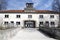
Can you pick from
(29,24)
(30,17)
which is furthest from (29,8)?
(29,24)

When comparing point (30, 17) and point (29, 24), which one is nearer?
point (30, 17)

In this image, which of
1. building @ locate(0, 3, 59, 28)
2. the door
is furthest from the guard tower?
the door

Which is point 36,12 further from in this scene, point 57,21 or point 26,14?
point 57,21

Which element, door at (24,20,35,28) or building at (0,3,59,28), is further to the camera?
door at (24,20,35,28)

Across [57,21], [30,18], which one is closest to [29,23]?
[30,18]

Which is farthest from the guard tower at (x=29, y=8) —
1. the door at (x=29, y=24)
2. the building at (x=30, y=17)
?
→ the door at (x=29, y=24)

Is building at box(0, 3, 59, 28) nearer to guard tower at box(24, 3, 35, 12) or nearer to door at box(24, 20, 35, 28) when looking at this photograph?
guard tower at box(24, 3, 35, 12)

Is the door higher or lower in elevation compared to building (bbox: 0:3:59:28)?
lower

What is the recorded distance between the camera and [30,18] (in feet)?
222

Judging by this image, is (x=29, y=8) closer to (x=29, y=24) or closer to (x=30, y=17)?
(x=30, y=17)

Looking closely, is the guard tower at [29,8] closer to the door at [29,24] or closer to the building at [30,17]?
the building at [30,17]

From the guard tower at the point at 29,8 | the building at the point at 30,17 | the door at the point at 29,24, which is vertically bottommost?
the door at the point at 29,24

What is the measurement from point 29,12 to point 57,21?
395 inches

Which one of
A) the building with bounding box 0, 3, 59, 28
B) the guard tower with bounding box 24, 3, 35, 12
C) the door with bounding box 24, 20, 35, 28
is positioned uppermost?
the guard tower with bounding box 24, 3, 35, 12
